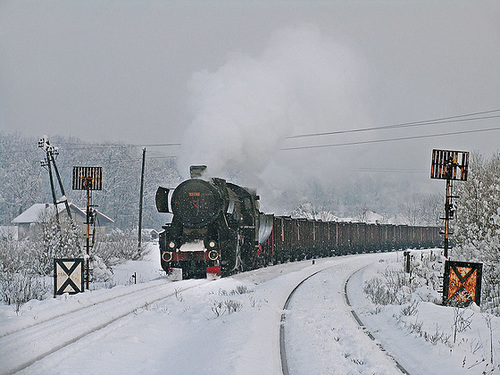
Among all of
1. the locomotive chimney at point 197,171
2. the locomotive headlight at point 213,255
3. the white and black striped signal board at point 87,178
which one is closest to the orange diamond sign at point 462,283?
the locomotive headlight at point 213,255

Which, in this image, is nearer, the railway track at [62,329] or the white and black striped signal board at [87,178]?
the railway track at [62,329]

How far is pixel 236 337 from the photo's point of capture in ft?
26.3

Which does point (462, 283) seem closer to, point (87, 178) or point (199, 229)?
point (199, 229)

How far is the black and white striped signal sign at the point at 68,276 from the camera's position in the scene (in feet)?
42.5

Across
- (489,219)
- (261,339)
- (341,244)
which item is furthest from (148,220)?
(261,339)

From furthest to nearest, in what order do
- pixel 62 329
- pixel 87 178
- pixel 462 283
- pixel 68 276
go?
pixel 87 178 < pixel 68 276 < pixel 462 283 < pixel 62 329

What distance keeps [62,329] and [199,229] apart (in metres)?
9.09

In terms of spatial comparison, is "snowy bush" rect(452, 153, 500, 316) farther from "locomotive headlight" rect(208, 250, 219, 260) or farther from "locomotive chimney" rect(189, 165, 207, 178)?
"locomotive chimney" rect(189, 165, 207, 178)

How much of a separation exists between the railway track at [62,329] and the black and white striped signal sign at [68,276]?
45.0 inches

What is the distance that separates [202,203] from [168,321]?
762 centimetres

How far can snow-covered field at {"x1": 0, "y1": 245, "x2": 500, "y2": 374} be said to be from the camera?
21.6ft

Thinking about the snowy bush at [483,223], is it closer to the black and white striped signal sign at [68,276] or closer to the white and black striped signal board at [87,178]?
the black and white striped signal sign at [68,276]

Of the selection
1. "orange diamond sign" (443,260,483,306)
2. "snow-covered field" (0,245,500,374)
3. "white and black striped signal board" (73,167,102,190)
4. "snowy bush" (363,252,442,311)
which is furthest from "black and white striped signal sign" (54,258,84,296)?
"orange diamond sign" (443,260,483,306)

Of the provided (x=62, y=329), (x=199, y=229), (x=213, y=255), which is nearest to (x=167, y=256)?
(x=199, y=229)
